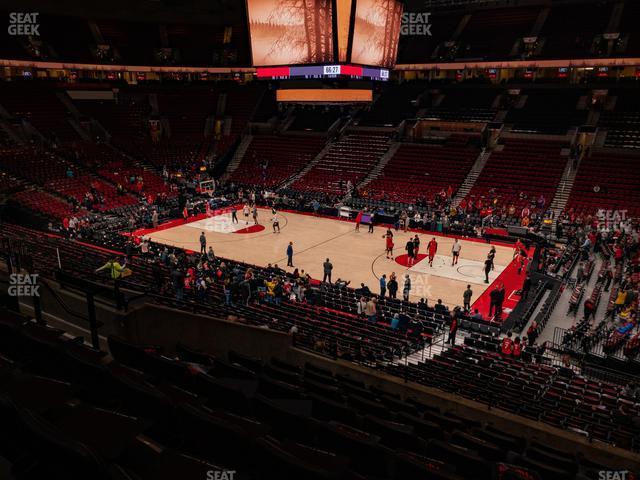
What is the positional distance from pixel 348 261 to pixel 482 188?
42.8 ft

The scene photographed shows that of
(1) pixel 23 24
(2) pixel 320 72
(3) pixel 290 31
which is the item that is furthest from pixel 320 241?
(1) pixel 23 24

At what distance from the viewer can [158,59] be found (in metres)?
43.8

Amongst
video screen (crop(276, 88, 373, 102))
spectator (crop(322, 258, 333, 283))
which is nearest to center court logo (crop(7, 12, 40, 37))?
video screen (crop(276, 88, 373, 102))

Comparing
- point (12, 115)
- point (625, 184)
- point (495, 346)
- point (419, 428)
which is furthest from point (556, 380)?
point (12, 115)

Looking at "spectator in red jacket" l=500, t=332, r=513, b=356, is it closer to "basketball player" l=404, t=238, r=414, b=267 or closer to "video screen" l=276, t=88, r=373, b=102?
"video screen" l=276, t=88, r=373, b=102

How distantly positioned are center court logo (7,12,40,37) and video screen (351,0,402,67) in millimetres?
31370

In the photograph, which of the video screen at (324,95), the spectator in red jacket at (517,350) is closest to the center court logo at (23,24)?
the video screen at (324,95)

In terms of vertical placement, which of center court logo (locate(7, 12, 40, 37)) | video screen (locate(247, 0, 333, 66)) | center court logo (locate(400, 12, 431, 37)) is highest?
center court logo (locate(400, 12, 431, 37))

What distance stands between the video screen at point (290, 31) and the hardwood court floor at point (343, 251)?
865 centimetres

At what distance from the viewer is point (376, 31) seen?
1569cm

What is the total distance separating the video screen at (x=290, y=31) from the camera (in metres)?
14.5

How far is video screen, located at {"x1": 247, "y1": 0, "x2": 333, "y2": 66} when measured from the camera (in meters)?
14.5

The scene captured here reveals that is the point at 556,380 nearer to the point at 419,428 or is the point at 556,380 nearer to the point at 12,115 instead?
the point at 419,428

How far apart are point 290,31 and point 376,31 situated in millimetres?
2793
